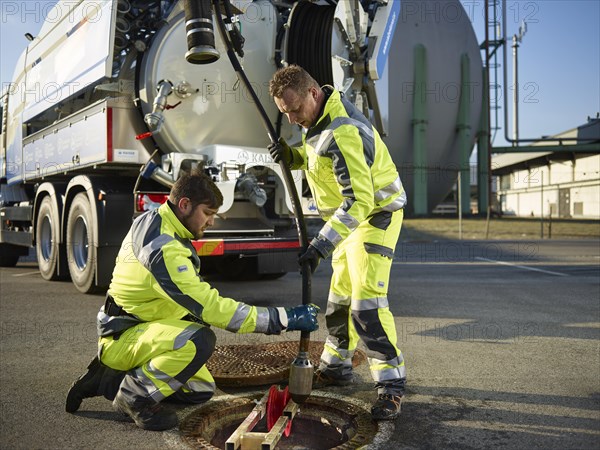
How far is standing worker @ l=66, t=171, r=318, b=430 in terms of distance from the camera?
9.17ft

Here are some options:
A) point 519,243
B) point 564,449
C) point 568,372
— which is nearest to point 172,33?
point 568,372

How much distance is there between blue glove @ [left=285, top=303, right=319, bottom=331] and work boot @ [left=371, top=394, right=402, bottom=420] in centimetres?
53

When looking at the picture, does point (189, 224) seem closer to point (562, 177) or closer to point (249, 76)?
point (249, 76)

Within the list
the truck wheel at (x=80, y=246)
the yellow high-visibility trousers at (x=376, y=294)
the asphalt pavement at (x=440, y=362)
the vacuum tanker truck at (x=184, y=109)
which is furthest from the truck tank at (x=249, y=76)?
the yellow high-visibility trousers at (x=376, y=294)

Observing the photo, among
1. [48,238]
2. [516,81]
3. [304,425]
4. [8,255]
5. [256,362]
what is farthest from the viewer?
[516,81]

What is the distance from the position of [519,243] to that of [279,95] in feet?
43.7

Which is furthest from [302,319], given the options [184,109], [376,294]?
[184,109]

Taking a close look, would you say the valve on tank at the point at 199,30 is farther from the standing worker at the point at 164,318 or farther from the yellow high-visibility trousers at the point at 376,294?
the yellow high-visibility trousers at the point at 376,294

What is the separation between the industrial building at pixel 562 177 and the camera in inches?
1198

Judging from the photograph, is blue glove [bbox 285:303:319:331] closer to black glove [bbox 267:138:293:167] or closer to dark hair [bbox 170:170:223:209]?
dark hair [bbox 170:170:223:209]

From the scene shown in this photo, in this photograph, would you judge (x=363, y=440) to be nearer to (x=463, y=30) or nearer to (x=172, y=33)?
(x=172, y=33)

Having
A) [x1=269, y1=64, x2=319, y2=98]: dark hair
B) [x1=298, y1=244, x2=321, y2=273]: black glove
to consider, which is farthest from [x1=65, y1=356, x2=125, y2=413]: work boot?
[x1=269, y1=64, x2=319, y2=98]: dark hair

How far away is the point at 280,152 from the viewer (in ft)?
12.3

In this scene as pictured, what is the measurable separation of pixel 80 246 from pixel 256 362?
3.89m
